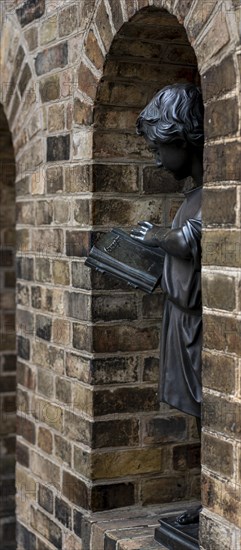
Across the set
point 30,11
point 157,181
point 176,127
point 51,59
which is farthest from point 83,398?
point 30,11

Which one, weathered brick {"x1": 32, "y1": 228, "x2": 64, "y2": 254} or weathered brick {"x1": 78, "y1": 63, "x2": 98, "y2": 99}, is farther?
weathered brick {"x1": 32, "y1": 228, "x2": 64, "y2": 254}

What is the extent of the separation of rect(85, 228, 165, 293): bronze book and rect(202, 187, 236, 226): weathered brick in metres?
0.52

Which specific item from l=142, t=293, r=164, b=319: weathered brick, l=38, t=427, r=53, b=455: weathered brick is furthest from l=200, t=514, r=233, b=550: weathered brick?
l=38, t=427, r=53, b=455: weathered brick

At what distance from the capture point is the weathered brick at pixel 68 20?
3880 millimetres

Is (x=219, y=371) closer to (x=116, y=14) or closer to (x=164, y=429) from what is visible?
(x=164, y=429)

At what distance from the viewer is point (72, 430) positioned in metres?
3.99

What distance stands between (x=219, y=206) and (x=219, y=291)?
0.24 metres

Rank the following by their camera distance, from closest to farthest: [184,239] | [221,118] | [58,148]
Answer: [221,118] → [184,239] → [58,148]

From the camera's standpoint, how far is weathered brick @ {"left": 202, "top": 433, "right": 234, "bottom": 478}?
2.86 metres

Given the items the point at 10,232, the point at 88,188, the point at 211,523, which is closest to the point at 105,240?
the point at 88,188

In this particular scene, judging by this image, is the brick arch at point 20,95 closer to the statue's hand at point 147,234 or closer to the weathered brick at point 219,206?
the statue's hand at point 147,234

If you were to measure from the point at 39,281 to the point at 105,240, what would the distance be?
2.76 feet

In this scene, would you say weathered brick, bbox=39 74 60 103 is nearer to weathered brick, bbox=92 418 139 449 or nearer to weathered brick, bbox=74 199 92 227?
weathered brick, bbox=74 199 92 227

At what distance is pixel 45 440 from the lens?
428 cm
